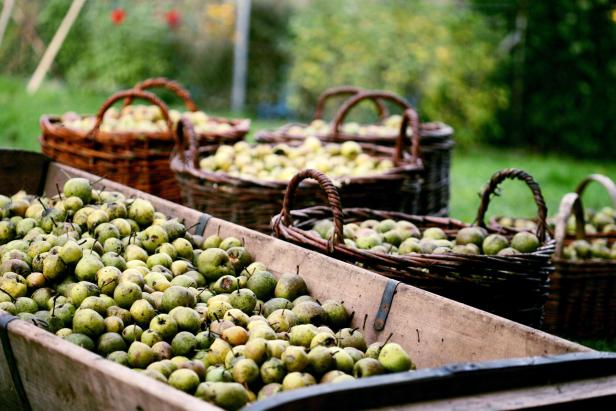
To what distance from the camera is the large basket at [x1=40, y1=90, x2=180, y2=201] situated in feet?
15.8

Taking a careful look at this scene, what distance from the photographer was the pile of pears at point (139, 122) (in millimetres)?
5197

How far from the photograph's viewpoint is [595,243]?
4.67 m

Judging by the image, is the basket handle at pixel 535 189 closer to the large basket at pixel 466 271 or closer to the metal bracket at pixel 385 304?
the large basket at pixel 466 271

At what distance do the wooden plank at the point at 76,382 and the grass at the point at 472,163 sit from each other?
4695 millimetres

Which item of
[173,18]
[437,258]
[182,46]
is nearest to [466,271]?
[437,258]

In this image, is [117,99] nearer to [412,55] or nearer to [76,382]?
[76,382]

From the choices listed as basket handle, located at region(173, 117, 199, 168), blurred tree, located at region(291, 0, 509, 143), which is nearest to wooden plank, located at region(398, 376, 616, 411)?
basket handle, located at region(173, 117, 199, 168)

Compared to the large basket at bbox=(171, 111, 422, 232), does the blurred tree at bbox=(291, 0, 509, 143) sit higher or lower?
higher

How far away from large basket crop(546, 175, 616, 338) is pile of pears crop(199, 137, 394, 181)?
110 cm

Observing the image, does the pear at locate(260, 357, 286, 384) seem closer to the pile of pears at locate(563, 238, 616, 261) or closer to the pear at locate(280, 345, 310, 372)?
the pear at locate(280, 345, 310, 372)

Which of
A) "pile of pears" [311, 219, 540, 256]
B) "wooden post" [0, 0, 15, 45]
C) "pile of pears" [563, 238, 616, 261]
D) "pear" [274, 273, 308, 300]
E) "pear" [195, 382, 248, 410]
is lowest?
"pile of pears" [563, 238, 616, 261]

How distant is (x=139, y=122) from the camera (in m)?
5.33

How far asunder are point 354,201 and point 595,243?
1.50 meters

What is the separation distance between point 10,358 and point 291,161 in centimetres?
260
